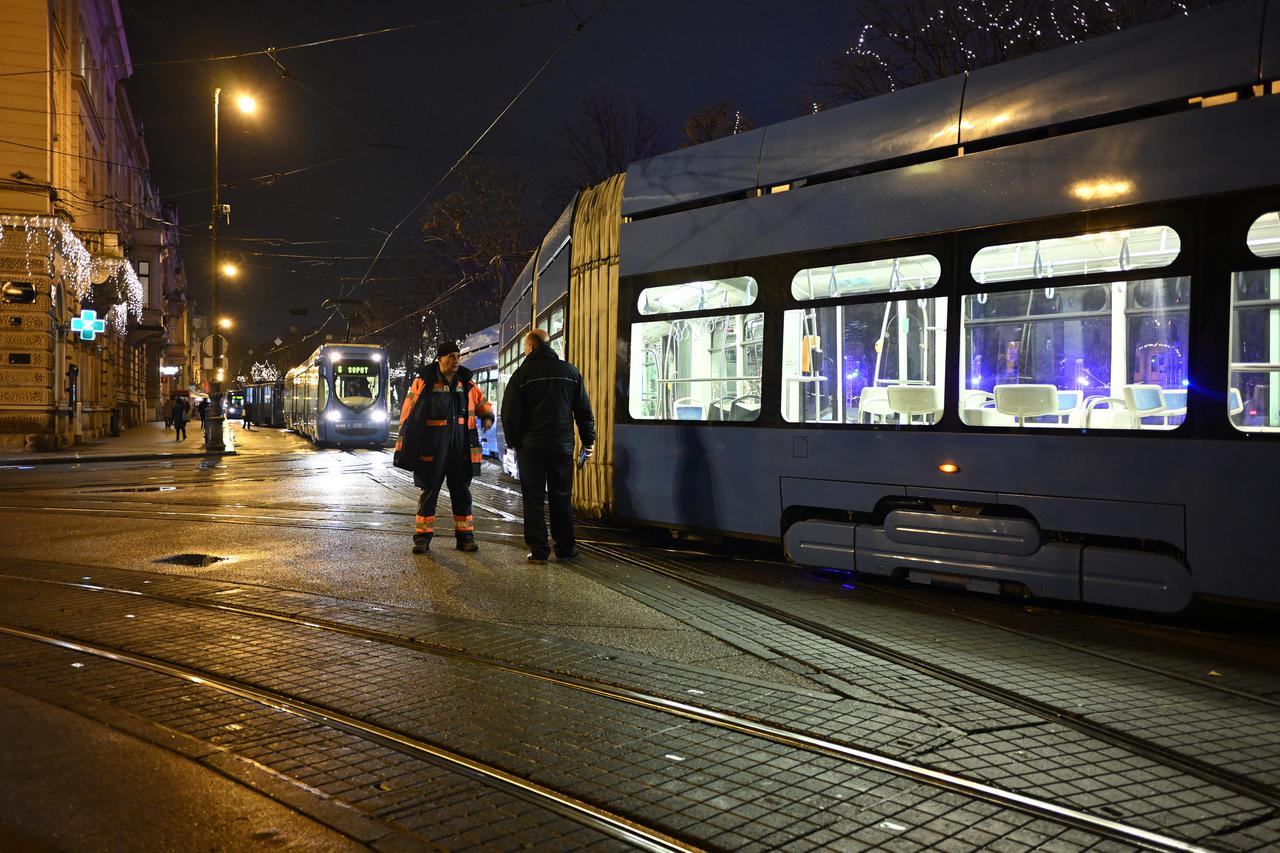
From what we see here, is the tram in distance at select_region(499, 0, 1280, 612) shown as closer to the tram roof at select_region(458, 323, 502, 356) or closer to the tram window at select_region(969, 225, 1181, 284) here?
the tram window at select_region(969, 225, 1181, 284)

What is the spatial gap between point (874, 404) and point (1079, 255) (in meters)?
1.61

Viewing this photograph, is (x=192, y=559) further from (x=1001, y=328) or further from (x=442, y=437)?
(x=1001, y=328)

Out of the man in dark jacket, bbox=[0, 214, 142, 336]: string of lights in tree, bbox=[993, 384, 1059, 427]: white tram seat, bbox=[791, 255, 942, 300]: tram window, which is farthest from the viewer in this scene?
bbox=[0, 214, 142, 336]: string of lights in tree

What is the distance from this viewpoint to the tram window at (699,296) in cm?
793

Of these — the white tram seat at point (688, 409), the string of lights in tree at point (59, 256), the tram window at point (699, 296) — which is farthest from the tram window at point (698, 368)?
the string of lights in tree at point (59, 256)

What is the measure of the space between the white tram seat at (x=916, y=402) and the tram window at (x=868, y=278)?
679mm

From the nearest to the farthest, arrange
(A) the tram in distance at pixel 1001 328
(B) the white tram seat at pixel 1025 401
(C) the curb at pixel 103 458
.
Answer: (A) the tram in distance at pixel 1001 328 < (B) the white tram seat at pixel 1025 401 < (C) the curb at pixel 103 458

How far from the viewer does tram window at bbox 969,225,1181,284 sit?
5883mm

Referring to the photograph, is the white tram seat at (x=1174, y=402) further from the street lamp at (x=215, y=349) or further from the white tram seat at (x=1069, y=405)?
the street lamp at (x=215, y=349)

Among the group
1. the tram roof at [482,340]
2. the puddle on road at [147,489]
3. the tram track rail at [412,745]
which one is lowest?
the tram track rail at [412,745]

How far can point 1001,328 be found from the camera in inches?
253

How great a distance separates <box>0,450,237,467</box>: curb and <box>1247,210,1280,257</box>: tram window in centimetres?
2345

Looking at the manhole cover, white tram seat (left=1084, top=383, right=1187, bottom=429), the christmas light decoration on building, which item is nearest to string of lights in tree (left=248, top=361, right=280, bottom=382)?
the christmas light decoration on building


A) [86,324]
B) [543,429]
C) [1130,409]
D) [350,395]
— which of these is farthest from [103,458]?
[1130,409]
